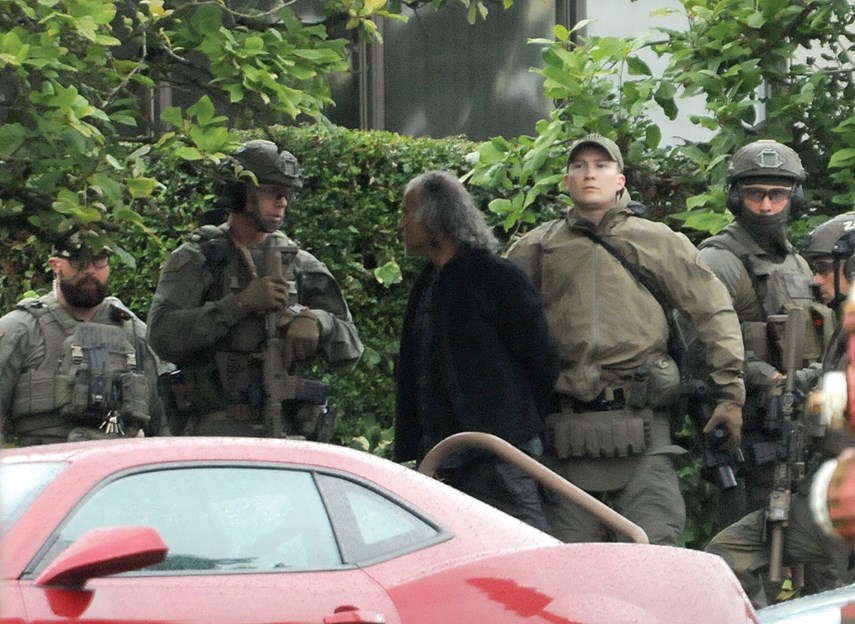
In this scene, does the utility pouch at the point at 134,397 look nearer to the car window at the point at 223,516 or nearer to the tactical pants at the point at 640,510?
the tactical pants at the point at 640,510

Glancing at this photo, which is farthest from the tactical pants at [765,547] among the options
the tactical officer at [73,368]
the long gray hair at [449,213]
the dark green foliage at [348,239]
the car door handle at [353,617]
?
the car door handle at [353,617]

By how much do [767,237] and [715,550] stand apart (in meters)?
1.45

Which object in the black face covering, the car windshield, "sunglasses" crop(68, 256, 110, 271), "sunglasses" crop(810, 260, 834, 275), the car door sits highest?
the black face covering

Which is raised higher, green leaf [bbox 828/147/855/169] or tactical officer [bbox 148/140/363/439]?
green leaf [bbox 828/147/855/169]

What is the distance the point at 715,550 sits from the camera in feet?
26.6

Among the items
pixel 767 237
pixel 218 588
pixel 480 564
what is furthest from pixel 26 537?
pixel 767 237

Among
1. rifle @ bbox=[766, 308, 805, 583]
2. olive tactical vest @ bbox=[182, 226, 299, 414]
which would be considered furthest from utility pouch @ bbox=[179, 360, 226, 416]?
rifle @ bbox=[766, 308, 805, 583]

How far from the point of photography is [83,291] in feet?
29.5

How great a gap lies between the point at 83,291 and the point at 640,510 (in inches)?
118

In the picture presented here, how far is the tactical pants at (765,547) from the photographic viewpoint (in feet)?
25.9

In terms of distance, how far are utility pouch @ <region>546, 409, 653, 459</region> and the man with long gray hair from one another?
0.13m

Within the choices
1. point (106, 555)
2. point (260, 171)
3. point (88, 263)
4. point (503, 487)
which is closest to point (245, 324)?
point (260, 171)

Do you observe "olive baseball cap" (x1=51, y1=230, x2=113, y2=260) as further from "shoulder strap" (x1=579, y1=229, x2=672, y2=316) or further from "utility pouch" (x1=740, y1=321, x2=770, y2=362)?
"utility pouch" (x1=740, y1=321, x2=770, y2=362)

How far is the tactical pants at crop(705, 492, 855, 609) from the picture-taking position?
7898 millimetres
